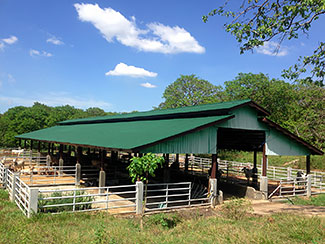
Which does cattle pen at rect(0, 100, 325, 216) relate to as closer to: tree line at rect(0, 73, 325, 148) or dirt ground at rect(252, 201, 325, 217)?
dirt ground at rect(252, 201, 325, 217)

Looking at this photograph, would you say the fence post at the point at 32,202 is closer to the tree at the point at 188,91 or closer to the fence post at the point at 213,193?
the fence post at the point at 213,193

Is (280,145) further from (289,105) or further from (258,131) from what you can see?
(289,105)

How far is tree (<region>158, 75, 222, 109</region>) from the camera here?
5622 centimetres

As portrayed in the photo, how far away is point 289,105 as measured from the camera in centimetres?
4072

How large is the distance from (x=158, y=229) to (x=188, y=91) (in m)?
49.7

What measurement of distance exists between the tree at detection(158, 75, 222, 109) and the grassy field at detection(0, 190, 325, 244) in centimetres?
4482

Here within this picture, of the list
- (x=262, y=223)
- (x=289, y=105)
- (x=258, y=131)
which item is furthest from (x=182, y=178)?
(x=289, y=105)

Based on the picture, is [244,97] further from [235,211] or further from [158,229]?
[158,229]

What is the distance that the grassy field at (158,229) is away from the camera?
8320mm

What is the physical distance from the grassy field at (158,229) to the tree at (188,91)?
44816 mm

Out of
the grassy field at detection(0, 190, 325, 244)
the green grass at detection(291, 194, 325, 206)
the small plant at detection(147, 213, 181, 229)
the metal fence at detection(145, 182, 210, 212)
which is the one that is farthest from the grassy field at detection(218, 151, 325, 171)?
the small plant at detection(147, 213, 181, 229)

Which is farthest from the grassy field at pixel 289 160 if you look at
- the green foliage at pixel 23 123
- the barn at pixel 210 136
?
the green foliage at pixel 23 123

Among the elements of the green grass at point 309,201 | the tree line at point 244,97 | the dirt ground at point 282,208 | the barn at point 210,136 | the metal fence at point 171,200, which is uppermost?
the tree line at point 244,97

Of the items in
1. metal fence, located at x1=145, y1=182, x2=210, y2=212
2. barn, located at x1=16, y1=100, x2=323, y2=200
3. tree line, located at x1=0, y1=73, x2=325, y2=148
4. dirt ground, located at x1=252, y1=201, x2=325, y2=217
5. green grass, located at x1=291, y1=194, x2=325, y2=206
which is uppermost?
tree line, located at x1=0, y1=73, x2=325, y2=148
